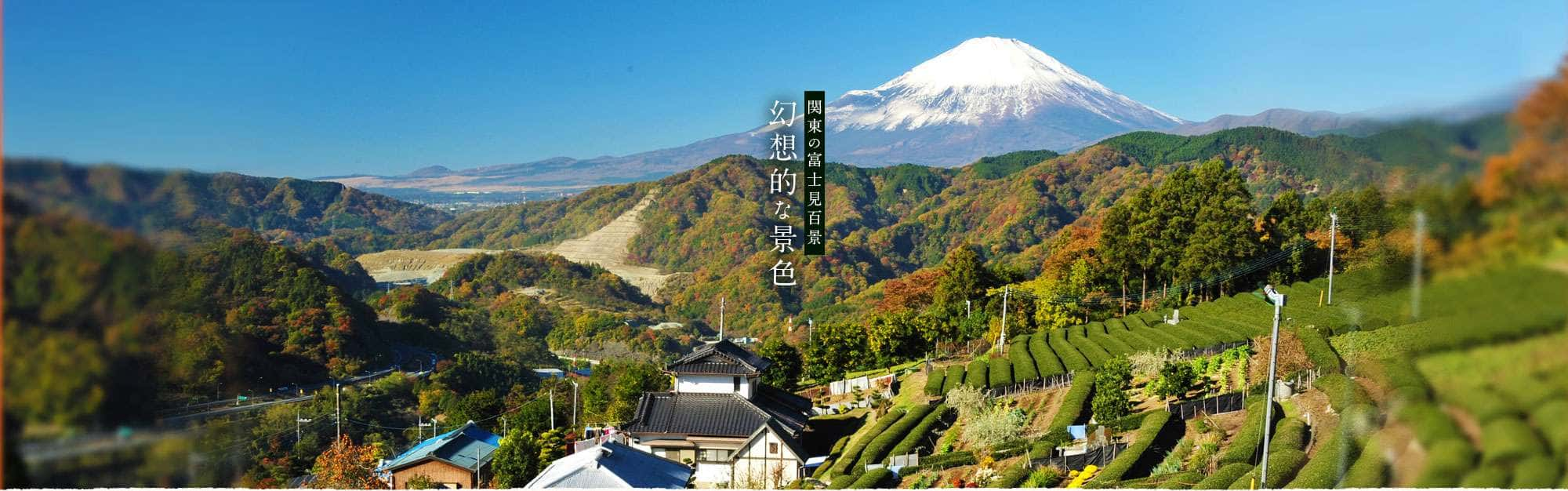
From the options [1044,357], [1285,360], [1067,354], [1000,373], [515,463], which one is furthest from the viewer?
[1067,354]

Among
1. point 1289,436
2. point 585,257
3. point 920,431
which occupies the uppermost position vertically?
point 1289,436

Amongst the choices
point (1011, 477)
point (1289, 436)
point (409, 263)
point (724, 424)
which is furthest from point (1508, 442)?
point (409, 263)

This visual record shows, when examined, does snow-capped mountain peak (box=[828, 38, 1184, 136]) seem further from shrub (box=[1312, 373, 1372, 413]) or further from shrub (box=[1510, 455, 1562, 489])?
shrub (box=[1510, 455, 1562, 489])

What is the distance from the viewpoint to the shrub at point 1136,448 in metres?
6.99

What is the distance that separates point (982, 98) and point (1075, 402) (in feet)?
177

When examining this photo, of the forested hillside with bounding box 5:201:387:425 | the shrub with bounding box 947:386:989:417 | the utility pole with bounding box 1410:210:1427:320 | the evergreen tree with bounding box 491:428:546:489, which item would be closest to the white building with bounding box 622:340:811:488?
the evergreen tree with bounding box 491:428:546:489

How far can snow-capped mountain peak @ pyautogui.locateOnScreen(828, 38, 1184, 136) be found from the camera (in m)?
60.1

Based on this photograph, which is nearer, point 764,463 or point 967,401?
point 764,463

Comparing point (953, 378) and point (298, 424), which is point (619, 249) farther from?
point (953, 378)

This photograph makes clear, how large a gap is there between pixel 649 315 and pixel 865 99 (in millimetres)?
27569

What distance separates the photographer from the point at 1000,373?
42.9ft

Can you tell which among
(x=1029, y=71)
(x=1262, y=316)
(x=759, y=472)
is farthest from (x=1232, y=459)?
(x=1029, y=71)

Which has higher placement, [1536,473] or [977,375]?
[1536,473]

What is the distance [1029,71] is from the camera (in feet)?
198
